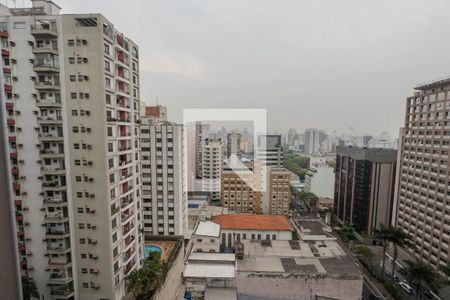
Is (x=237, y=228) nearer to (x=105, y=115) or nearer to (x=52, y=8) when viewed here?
(x=105, y=115)

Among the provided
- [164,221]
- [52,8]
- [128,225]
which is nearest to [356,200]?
[164,221]

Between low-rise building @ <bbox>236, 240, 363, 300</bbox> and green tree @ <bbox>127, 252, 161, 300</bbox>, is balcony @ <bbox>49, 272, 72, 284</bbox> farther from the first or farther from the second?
low-rise building @ <bbox>236, 240, 363, 300</bbox>

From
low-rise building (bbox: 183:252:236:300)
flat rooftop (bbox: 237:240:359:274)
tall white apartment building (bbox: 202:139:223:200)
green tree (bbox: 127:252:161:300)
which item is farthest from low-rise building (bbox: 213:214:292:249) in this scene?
tall white apartment building (bbox: 202:139:223:200)

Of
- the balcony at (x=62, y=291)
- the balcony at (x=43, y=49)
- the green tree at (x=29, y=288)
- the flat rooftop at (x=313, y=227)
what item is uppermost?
the balcony at (x=43, y=49)

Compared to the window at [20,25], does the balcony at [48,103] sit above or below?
below

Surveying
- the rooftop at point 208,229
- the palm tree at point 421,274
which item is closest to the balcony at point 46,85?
the rooftop at point 208,229

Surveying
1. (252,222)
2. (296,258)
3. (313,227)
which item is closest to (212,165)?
(252,222)

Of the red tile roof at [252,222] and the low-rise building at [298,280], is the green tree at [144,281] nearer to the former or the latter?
the low-rise building at [298,280]

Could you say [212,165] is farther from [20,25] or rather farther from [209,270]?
[20,25]
